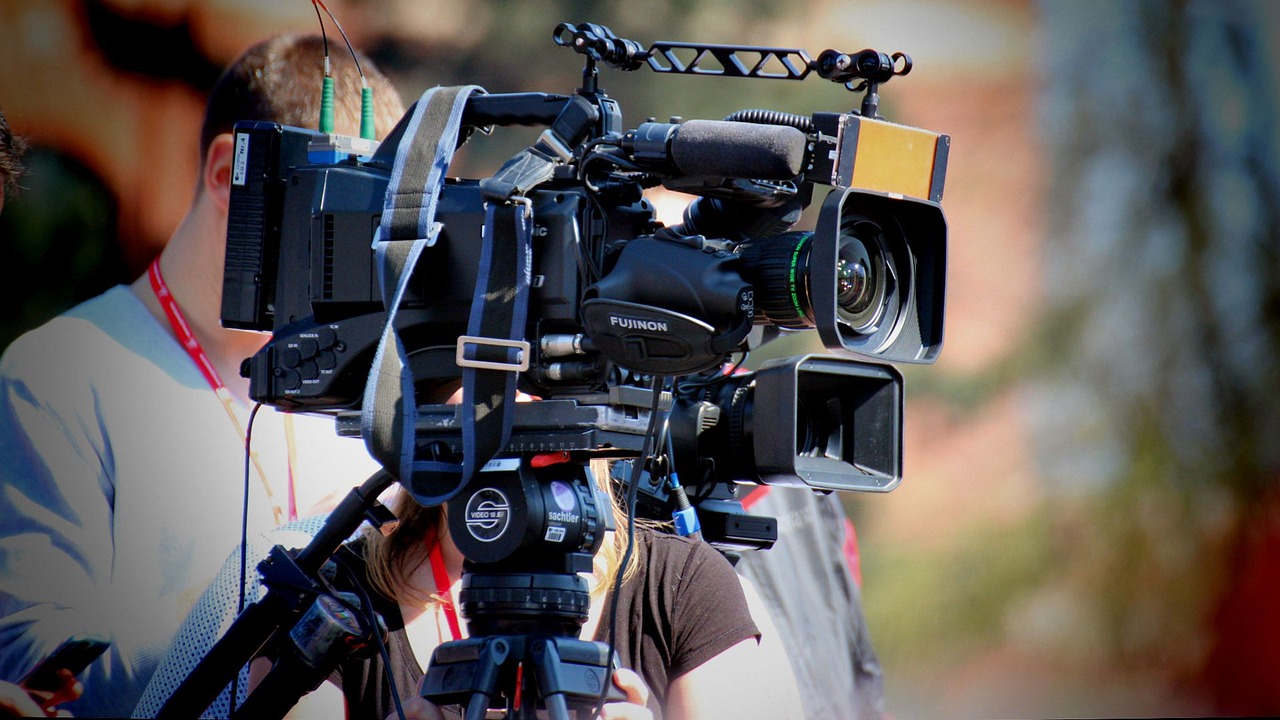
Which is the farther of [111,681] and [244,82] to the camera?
[244,82]

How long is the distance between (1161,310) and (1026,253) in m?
0.56

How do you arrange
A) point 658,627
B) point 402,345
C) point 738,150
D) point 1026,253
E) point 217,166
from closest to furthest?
1. point 738,150
2. point 402,345
3. point 658,627
4. point 217,166
5. point 1026,253

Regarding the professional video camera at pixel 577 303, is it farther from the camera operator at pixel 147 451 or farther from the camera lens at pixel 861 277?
the camera operator at pixel 147 451

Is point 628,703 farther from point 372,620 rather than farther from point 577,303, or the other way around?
point 577,303

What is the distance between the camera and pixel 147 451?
192cm

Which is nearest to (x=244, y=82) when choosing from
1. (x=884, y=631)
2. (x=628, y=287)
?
(x=628, y=287)

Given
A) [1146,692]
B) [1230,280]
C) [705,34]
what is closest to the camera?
[705,34]

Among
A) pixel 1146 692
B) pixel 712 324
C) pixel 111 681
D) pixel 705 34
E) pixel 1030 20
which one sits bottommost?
pixel 1146 692

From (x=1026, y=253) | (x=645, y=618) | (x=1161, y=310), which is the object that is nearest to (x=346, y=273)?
(x=645, y=618)

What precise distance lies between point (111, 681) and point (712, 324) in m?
1.14

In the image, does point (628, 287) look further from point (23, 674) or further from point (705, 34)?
point (705, 34)

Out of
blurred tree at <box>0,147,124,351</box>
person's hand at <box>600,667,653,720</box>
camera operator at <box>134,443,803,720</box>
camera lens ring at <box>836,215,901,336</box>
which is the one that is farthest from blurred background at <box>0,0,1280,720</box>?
camera lens ring at <box>836,215,901,336</box>

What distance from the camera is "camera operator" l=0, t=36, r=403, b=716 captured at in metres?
1.84

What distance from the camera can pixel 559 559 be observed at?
128 cm
